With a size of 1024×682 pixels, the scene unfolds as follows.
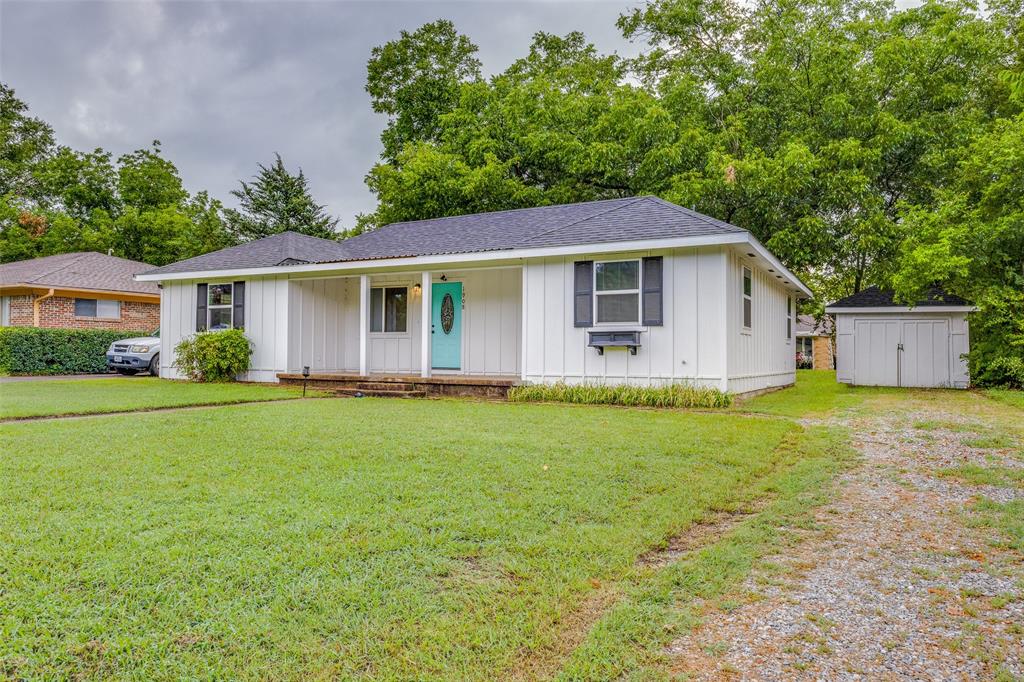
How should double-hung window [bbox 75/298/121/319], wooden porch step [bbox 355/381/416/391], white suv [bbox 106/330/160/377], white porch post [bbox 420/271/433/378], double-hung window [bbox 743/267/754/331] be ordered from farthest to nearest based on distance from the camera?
double-hung window [bbox 75/298/121/319] → white suv [bbox 106/330/160/377] → white porch post [bbox 420/271/433/378] → wooden porch step [bbox 355/381/416/391] → double-hung window [bbox 743/267/754/331]

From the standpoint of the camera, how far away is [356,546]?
9.14 feet

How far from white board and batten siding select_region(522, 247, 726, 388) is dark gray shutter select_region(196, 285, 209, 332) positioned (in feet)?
26.0

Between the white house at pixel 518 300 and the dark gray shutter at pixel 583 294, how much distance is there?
19 millimetres

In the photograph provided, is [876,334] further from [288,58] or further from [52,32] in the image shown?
[52,32]

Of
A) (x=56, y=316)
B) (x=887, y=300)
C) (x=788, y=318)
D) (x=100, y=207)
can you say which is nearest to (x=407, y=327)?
(x=788, y=318)

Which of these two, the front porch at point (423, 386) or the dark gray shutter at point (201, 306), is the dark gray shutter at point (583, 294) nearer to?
the front porch at point (423, 386)

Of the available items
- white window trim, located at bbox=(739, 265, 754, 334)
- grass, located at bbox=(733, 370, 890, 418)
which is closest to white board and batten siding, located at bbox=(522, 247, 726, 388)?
grass, located at bbox=(733, 370, 890, 418)

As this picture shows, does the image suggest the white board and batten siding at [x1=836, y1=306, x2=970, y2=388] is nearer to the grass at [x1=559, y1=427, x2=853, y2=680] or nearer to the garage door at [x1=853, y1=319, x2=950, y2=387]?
the garage door at [x1=853, y1=319, x2=950, y2=387]

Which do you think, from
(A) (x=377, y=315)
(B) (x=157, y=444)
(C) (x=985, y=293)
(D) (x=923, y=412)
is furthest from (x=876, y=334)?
(B) (x=157, y=444)

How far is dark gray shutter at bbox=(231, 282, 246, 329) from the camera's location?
1311 centimetres

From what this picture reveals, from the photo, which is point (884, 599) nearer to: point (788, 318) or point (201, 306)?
point (788, 318)

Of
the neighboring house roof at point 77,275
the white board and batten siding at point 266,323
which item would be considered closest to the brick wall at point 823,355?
the white board and batten siding at point 266,323

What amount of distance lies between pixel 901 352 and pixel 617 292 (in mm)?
9239

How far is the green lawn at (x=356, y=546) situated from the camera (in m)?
1.94
